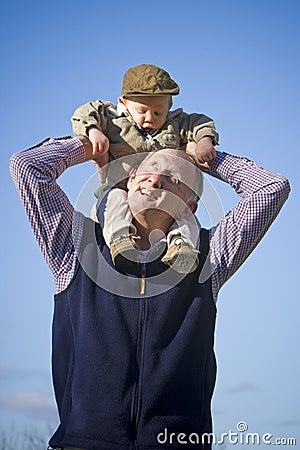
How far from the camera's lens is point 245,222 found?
3.97 meters

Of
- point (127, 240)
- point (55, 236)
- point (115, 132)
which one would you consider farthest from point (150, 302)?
point (115, 132)

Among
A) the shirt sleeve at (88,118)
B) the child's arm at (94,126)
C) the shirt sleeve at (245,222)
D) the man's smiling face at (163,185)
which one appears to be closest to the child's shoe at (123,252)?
the man's smiling face at (163,185)

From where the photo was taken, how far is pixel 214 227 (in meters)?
4.08

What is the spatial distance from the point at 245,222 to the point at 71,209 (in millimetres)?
858

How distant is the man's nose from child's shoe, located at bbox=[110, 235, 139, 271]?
1.01 ft

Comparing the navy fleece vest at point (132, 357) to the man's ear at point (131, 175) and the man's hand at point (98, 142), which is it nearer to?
the man's ear at point (131, 175)

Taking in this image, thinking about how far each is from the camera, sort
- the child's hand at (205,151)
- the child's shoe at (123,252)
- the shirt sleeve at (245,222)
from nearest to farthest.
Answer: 1. the child's shoe at (123,252)
2. the shirt sleeve at (245,222)
3. the child's hand at (205,151)

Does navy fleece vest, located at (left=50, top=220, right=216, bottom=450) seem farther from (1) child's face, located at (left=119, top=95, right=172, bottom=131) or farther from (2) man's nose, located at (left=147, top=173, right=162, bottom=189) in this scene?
(1) child's face, located at (left=119, top=95, right=172, bottom=131)

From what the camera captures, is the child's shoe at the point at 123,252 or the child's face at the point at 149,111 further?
the child's face at the point at 149,111

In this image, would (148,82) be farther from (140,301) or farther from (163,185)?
(140,301)

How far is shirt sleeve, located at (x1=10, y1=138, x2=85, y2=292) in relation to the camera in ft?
12.6

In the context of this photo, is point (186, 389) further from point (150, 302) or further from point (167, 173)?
point (167, 173)

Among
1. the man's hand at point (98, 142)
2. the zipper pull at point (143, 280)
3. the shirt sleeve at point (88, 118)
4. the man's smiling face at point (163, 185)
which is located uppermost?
the shirt sleeve at point (88, 118)

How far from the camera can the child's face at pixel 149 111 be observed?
4.21 m
